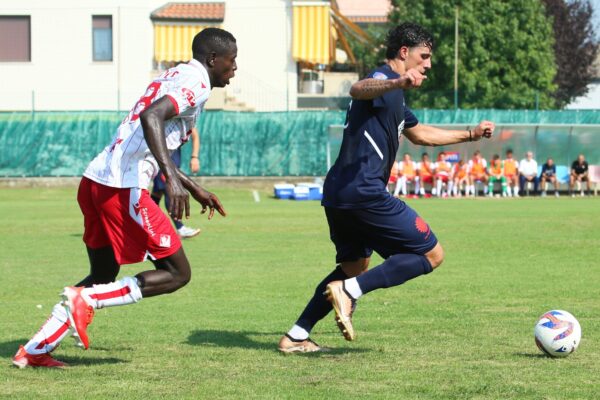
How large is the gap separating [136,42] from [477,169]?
16.4 m

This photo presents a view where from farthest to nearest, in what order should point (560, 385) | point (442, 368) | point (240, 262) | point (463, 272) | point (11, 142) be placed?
1. point (11, 142)
2. point (240, 262)
3. point (463, 272)
4. point (442, 368)
5. point (560, 385)

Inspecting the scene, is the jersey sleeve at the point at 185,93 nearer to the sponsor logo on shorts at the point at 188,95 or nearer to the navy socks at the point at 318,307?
the sponsor logo on shorts at the point at 188,95

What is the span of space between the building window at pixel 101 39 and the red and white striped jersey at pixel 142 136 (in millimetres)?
38717

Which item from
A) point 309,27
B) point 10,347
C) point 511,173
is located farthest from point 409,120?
point 309,27

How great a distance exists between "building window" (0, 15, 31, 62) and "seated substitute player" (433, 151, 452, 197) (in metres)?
Answer: 18.8

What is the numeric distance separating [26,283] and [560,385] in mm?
7457

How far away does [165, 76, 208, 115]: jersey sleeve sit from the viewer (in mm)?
6816

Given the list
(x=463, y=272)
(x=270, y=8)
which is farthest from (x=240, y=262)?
(x=270, y=8)

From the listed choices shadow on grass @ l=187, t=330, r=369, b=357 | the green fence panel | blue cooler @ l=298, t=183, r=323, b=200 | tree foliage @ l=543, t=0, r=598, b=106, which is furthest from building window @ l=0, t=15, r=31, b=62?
shadow on grass @ l=187, t=330, r=369, b=357

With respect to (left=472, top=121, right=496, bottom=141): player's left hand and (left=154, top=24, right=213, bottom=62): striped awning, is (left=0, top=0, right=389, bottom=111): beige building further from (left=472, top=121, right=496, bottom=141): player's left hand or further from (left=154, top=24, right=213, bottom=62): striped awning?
(left=472, top=121, right=496, bottom=141): player's left hand

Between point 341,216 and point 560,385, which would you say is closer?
point 560,385

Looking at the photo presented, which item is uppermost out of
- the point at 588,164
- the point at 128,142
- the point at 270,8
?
the point at 270,8

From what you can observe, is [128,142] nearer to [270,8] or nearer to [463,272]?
[463,272]

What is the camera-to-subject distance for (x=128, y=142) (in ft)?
22.9
